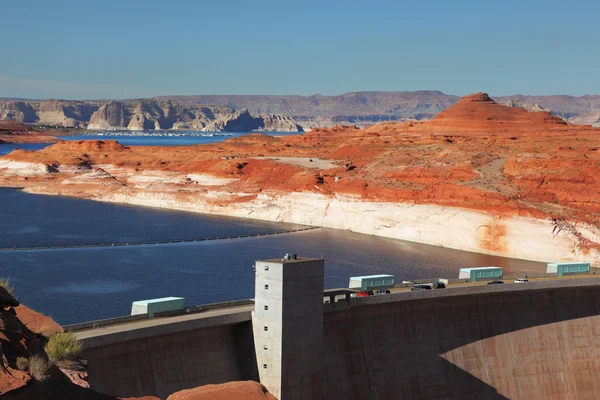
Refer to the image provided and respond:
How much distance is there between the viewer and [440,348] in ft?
153

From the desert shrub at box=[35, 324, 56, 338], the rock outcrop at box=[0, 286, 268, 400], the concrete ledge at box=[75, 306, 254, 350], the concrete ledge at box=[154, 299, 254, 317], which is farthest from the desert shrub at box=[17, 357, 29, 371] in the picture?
the concrete ledge at box=[154, 299, 254, 317]

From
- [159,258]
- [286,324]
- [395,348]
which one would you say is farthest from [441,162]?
[286,324]

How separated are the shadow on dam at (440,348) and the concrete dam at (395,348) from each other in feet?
0.19

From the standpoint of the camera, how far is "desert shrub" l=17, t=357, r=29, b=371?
22942mm

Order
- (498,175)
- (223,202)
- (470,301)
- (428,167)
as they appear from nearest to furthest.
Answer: (470,301) < (498,175) < (428,167) < (223,202)

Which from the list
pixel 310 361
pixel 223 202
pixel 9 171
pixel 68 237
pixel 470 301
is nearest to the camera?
pixel 310 361

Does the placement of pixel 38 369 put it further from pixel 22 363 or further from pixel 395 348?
pixel 395 348

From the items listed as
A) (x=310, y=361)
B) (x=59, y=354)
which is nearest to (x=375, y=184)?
(x=310, y=361)

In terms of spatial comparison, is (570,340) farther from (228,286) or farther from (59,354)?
(59,354)

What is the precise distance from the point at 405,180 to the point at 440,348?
210ft

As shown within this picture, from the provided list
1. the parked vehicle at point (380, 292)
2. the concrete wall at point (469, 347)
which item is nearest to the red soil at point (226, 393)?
the concrete wall at point (469, 347)

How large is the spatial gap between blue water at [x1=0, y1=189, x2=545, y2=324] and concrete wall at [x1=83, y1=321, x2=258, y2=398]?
1545 centimetres

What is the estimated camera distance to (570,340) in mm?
50438

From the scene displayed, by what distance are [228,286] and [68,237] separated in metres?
36.3
